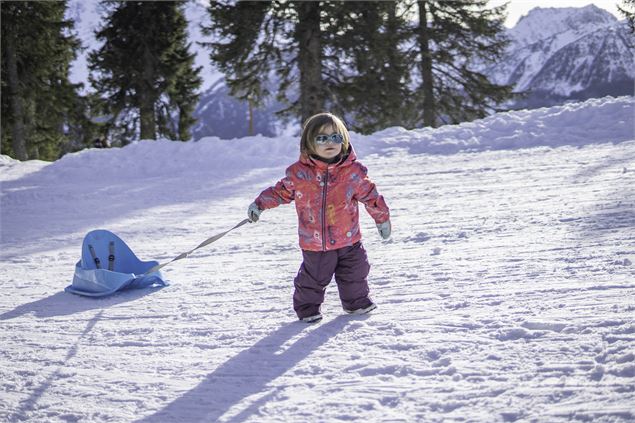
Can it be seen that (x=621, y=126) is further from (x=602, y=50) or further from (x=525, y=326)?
(x=602, y=50)

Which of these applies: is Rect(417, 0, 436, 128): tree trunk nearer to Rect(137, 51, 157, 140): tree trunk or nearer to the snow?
Rect(137, 51, 157, 140): tree trunk

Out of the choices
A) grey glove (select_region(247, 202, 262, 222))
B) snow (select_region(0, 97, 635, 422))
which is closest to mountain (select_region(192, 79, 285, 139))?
snow (select_region(0, 97, 635, 422))

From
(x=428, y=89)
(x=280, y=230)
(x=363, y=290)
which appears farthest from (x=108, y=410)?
(x=428, y=89)

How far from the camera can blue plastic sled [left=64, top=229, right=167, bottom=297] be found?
12.1ft

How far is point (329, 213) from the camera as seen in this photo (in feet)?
9.61

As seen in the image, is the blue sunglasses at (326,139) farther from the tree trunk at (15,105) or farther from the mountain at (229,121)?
the mountain at (229,121)

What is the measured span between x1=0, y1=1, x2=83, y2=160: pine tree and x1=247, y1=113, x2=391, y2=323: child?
17.1 meters

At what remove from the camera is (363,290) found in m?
3.02

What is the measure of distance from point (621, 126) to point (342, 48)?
791cm

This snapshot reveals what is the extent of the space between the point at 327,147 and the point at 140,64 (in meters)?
18.6

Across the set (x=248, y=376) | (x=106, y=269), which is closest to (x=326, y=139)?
(x=248, y=376)

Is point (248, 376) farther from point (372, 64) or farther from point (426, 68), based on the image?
point (426, 68)

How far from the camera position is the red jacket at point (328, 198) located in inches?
115

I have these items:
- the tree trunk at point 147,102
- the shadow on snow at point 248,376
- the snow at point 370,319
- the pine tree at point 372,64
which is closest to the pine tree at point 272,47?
the pine tree at point 372,64
